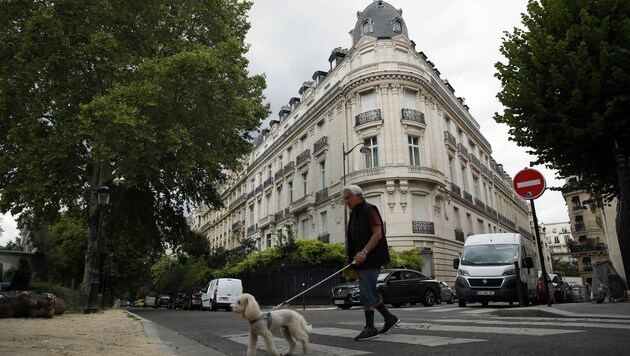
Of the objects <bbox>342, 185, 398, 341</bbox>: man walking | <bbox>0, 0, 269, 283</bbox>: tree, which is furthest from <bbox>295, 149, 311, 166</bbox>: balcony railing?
<bbox>342, 185, 398, 341</bbox>: man walking

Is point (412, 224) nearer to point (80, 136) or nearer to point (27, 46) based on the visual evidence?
point (80, 136)

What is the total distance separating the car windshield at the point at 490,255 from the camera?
13.3 meters

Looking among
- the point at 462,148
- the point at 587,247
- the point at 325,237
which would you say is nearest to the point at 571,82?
the point at 325,237

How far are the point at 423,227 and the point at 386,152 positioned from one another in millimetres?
5530

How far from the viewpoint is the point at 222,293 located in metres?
24.1

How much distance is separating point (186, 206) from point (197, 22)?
10.2 meters

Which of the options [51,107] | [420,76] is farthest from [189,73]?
[420,76]

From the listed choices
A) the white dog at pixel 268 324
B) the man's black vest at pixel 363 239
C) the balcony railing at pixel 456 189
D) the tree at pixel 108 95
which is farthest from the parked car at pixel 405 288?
the balcony railing at pixel 456 189

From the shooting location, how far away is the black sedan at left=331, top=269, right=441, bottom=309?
1644 cm

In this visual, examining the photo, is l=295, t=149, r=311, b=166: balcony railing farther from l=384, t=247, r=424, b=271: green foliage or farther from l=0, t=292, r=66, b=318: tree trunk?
l=0, t=292, r=66, b=318: tree trunk

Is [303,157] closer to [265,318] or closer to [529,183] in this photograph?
[529,183]

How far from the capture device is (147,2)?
18.6m

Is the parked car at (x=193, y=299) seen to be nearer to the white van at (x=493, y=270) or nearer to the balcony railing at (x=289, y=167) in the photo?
the balcony railing at (x=289, y=167)

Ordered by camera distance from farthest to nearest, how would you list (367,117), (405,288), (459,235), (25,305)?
(459,235), (367,117), (405,288), (25,305)
